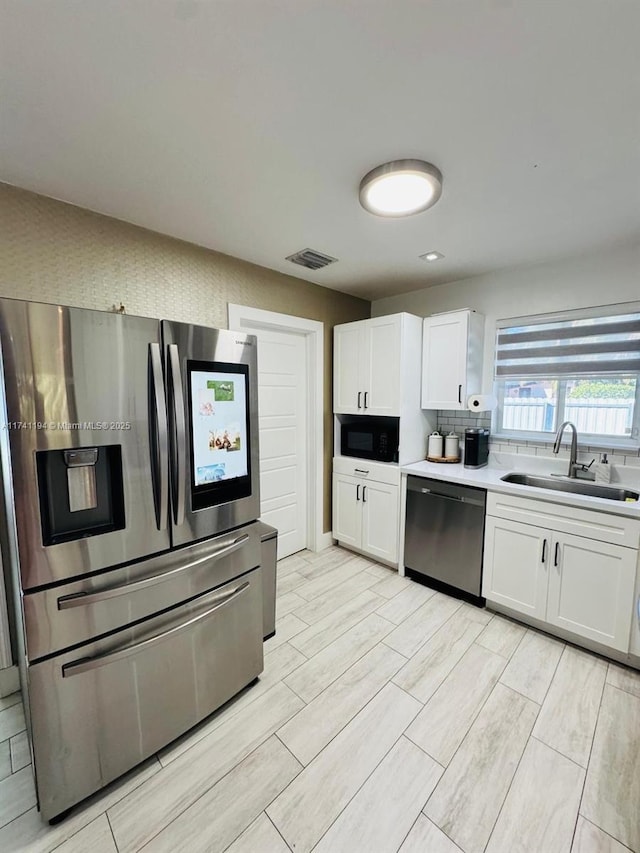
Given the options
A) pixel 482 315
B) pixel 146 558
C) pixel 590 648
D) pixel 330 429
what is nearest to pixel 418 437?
pixel 330 429

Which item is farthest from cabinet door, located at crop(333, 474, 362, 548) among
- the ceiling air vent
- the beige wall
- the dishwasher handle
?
the ceiling air vent

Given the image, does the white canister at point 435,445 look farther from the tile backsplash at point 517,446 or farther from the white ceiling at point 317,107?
the white ceiling at point 317,107

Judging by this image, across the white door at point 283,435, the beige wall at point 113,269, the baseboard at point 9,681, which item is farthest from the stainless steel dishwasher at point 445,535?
the baseboard at point 9,681

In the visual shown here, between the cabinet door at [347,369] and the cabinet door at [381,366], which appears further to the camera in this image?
the cabinet door at [347,369]

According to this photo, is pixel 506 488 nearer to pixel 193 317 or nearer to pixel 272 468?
pixel 272 468

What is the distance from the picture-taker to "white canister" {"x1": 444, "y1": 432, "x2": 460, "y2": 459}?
127 inches

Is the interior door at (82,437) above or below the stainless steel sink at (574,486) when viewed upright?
above

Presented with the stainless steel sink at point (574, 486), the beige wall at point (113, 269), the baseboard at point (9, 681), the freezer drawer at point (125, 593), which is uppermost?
the beige wall at point (113, 269)

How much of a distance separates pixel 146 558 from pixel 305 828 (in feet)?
3.76

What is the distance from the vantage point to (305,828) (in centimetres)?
129

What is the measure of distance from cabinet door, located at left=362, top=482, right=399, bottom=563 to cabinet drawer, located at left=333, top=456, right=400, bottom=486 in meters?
0.06

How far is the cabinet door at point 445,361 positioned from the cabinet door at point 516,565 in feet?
3.42

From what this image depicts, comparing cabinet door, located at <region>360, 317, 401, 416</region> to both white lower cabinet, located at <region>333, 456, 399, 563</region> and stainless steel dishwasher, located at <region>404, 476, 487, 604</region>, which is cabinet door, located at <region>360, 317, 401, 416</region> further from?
stainless steel dishwasher, located at <region>404, 476, 487, 604</region>

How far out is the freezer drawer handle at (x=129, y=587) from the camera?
4.14ft
